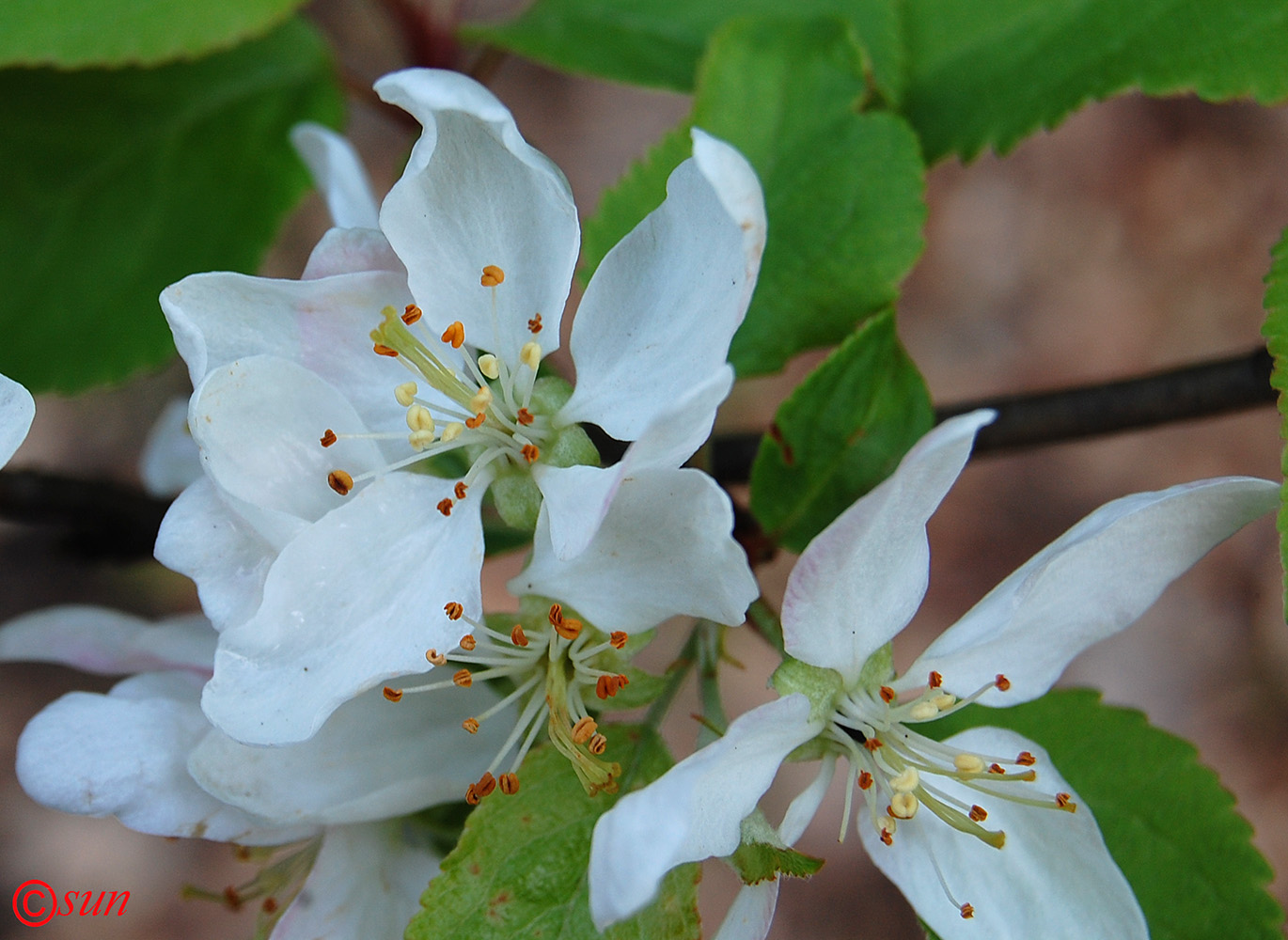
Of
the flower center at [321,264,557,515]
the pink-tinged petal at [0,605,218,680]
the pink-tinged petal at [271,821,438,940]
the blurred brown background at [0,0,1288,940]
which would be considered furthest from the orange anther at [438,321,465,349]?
the blurred brown background at [0,0,1288,940]

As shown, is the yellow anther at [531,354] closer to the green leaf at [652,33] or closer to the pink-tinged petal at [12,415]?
the pink-tinged petal at [12,415]

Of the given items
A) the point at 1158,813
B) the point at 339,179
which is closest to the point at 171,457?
the point at 339,179

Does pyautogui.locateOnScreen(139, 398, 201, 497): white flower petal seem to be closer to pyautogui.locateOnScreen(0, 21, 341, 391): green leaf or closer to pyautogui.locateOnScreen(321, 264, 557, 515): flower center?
pyautogui.locateOnScreen(0, 21, 341, 391): green leaf

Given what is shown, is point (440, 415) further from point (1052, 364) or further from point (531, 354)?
point (1052, 364)

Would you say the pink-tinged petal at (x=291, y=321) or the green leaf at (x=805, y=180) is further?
the green leaf at (x=805, y=180)

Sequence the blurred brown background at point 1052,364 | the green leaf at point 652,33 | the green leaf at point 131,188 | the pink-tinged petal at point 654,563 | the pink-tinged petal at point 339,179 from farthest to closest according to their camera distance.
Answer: the blurred brown background at point 1052,364, the green leaf at point 131,188, the green leaf at point 652,33, the pink-tinged petal at point 339,179, the pink-tinged petal at point 654,563

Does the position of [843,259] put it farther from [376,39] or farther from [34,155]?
[376,39]

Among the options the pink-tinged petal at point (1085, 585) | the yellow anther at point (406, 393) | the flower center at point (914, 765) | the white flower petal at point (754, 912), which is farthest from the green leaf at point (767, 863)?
the yellow anther at point (406, 393)
